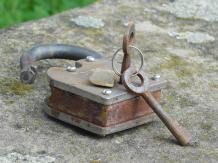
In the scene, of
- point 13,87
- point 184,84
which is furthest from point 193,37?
point 13,87

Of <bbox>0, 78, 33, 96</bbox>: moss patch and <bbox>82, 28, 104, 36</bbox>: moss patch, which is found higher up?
<bbox>0, 78, 33, 96</bbox>: moss patch

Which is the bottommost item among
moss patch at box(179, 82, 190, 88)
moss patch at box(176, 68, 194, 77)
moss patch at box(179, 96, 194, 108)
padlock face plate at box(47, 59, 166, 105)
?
moss patch at box(176, 68, 194, 77)

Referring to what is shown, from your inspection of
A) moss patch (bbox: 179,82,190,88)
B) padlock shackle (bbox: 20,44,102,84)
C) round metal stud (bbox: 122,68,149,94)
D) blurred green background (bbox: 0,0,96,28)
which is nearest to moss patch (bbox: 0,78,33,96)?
padlock shackle (bbox: 20,44,102,84)

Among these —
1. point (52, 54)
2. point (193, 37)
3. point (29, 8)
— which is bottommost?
point (29, 8)

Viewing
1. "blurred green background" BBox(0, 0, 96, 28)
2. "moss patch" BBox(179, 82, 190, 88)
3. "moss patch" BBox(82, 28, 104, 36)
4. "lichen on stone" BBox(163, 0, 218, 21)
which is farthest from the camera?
"blurred green background" BBox(0, 0, 96, 28)

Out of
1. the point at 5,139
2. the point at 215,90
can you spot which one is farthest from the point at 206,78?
the point at 5,139

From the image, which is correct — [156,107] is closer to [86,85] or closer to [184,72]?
[86,85]

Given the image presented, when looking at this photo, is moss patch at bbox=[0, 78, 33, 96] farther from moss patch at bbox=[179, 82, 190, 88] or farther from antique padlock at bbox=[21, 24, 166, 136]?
moss patch at bbox=[179, 82, 190, 88]
